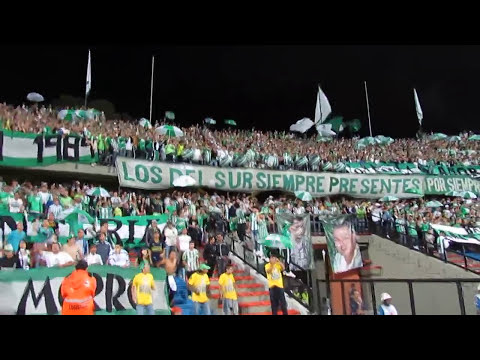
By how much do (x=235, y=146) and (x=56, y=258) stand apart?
1173 cm

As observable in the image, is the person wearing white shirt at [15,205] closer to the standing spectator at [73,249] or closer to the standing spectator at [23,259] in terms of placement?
the standing spectator at [23,259]

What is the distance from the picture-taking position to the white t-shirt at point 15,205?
10.7m

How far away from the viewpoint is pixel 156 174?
16.4 metres

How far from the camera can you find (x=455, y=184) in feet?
71.8

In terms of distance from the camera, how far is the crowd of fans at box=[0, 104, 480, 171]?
15.5 metres

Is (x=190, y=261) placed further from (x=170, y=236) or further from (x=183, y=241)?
(x=170, y=236)

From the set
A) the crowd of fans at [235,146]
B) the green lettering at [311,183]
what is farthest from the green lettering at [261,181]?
the green lettering at [311,183]

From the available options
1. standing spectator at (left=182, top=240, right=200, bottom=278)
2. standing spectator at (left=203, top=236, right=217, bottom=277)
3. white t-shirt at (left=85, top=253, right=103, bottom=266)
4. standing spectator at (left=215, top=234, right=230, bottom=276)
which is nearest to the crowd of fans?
standing spectator at (left=203, top=236, right=217, bottom=277)

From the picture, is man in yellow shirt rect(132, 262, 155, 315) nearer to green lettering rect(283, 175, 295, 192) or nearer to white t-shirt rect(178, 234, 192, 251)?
white t-shirt rect(178, 234, 192, 251)

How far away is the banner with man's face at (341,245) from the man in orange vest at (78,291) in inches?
265

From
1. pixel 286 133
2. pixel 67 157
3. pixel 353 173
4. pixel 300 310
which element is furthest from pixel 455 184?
pixel 67 157

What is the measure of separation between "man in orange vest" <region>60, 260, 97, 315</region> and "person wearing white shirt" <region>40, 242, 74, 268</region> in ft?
2.16

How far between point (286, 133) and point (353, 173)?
15.6ft
